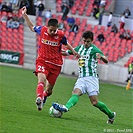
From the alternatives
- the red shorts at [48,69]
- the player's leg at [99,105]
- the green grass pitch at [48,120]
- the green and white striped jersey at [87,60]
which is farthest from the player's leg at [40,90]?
the player's leg at [99,105]

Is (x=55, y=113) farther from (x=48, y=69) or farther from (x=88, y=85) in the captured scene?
(x=48, y=69)

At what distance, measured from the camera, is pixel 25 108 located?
12.5 meters

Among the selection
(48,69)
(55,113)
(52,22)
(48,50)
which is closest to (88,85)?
(55,113)

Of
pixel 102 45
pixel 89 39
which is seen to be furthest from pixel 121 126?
pixel 102 45

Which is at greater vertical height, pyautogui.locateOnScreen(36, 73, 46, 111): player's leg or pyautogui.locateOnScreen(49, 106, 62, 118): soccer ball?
pyautogui.locateOnScreen(36, 73, 46, 111): player's leg

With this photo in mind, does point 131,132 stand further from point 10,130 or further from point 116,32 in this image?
point 116,32

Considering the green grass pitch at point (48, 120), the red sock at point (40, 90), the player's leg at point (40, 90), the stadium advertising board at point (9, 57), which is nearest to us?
the green grass pitch at point (48, 120)

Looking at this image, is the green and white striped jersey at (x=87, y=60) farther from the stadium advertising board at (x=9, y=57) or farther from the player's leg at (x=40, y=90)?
the stadium advertising board at (x=9, y=57)

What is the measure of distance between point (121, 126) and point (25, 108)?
2.58 m

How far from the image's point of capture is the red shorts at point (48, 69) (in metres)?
11.6

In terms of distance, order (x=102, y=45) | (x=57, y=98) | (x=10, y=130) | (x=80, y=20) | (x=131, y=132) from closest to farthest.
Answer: (x=10, y=130)
(x=131, y=132)
(x=57, y=98)
(x=102, y=45)
(x=80, y=20)

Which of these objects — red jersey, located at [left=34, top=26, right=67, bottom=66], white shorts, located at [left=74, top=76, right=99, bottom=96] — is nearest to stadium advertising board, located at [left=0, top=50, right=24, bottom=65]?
red jersey, located at [left=34, top=26, right=67, bottom=66]

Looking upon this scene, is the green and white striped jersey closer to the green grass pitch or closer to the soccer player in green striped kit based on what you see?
the soccer player in green striped kit

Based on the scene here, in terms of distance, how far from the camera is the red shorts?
38.1 feet
